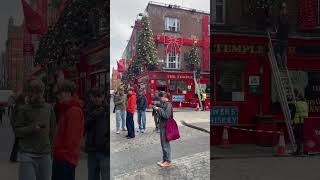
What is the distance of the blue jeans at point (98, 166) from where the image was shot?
2.00 m

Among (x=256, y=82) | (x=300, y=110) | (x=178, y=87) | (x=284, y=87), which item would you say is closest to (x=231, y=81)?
(x=256, y=82)

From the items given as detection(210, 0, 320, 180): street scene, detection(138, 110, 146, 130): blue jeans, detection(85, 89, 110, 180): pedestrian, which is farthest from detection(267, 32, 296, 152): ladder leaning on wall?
detection(85, 89, 110, 180): pedestrian

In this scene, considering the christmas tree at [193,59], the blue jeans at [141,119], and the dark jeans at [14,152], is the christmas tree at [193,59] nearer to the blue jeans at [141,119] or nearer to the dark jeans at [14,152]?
the blue jeans at [141,119]

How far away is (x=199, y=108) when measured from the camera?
86.3 inches

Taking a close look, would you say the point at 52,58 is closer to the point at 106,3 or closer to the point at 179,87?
the point at 106,3

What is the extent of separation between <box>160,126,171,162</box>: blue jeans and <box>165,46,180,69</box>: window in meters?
0.28

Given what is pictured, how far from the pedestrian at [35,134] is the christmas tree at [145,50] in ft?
1.36

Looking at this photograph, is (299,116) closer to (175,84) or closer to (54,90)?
(175,84)

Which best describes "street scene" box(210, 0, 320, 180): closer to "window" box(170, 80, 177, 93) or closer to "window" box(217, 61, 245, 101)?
"window" box(217, 61, 245, 101)

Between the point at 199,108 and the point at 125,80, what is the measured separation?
39 cm

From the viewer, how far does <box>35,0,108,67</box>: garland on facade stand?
1.94 meters

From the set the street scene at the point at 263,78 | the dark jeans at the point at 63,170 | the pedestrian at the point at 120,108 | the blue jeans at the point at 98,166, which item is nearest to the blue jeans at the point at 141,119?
the pedestrian at the point at 120,108

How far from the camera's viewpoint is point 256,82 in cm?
327

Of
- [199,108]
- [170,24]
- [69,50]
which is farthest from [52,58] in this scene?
[199,108]
